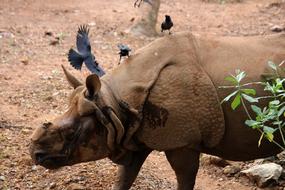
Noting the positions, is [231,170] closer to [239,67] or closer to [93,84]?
[239,67]

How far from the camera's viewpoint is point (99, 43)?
10.1 meters

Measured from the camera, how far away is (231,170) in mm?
5457

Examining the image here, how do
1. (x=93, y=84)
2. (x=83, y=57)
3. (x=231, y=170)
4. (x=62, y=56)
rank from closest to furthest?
(x=93, y=84)
(x=83, y=57)
(x=231, y=170)
(x=62, y=56)

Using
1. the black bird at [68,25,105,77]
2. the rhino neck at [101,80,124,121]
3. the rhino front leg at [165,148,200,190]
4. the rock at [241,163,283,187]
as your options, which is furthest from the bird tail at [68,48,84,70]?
the rock at [241,163,283,187]

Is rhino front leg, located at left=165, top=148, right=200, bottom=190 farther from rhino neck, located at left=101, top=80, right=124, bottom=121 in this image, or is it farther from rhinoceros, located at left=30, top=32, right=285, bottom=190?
rhino neck, located at left=101, top=80, right=124, bottom=121

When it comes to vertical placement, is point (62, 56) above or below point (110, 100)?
above

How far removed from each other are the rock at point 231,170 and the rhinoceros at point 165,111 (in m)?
1.33

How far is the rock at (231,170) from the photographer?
545 centimetres

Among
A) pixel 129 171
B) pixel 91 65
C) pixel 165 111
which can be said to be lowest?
pixel 129 171

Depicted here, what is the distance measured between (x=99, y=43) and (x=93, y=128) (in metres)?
6.24

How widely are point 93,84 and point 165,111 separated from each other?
508 millimetres

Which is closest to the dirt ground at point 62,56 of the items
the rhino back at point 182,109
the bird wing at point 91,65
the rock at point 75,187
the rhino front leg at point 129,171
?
the rock at point 75,187

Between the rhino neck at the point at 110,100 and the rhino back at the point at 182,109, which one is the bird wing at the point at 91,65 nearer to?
the rhino neck at the point at 110,100

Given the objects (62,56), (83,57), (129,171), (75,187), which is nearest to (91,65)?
(83,57)
